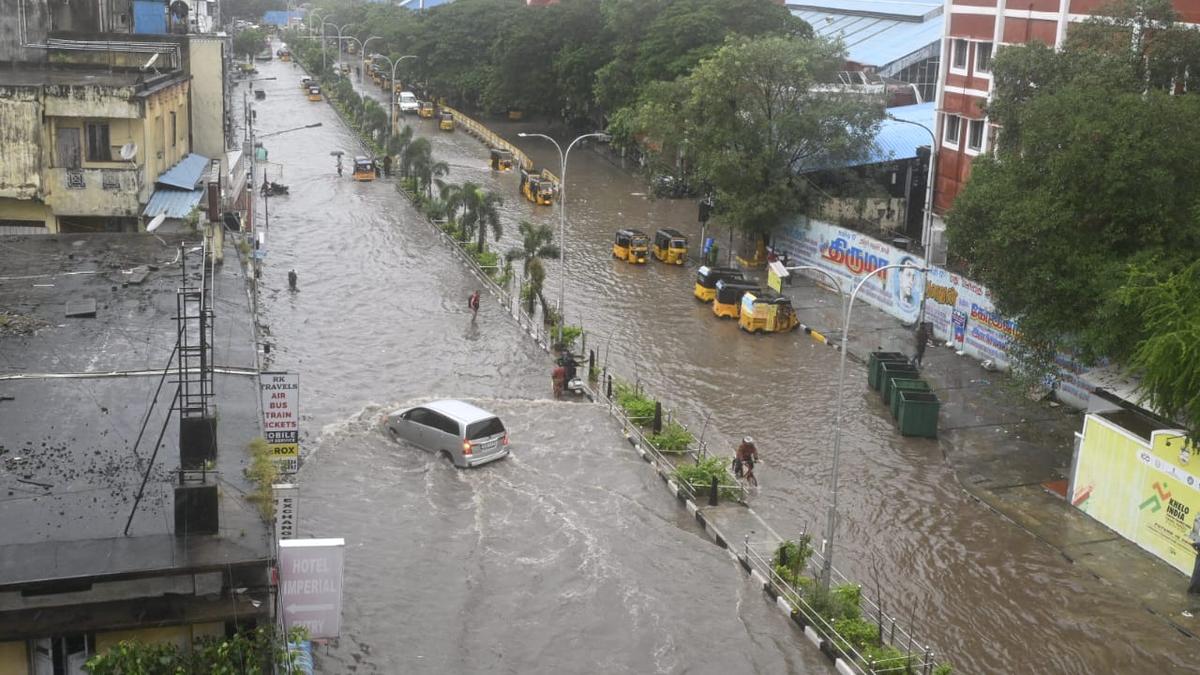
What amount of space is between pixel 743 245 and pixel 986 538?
29.1 meters

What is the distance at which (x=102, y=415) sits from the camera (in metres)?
19.2

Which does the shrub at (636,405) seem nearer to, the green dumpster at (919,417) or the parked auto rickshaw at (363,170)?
the green dumpster at (919,417)

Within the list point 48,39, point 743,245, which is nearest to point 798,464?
point 743,245

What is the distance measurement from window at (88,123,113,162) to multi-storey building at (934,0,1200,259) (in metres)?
26.4

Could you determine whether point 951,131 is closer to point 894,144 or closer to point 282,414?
point 894,144

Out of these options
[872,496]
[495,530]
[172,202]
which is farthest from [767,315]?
[172,202]

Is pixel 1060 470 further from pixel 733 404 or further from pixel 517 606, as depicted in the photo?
pixel 517 606

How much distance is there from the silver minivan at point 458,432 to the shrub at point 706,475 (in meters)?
4.17

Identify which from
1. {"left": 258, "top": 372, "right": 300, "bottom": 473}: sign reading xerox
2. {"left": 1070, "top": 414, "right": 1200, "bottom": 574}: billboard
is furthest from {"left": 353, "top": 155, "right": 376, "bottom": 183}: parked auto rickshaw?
{"left": 1070, "top": 414, "right": 1200, "bottom": 574}: billboard

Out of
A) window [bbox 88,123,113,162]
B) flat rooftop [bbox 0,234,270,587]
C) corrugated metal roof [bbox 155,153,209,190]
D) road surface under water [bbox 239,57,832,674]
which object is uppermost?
window [bbox 88,123,113,162]

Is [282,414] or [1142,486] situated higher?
[282,414]

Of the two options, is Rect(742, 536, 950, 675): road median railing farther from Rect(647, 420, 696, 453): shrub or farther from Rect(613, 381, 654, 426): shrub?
Rect(613, 381, 654, 426): shrub

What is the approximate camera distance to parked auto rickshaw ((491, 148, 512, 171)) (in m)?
74.4

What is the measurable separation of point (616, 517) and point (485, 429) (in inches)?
160
